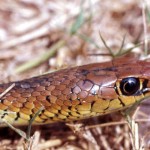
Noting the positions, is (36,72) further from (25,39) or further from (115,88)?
(115,88)

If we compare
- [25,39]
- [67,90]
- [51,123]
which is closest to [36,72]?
[25,39]

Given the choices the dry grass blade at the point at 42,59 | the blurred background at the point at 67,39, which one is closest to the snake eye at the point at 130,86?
the blurred background at the point at 67,39

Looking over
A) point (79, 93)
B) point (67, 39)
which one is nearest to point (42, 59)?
point (67, 39)

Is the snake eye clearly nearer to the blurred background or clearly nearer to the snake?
the snake

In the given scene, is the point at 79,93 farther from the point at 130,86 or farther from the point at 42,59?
the point at 42,59

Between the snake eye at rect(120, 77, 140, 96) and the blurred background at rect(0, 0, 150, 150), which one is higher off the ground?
the blurred background at rect(0, 0, 150, 150)

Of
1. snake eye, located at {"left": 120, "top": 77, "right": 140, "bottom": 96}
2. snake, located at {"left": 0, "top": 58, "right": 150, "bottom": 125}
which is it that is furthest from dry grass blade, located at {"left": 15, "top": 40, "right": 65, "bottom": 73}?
snake eye, located at {"left": 120, "top": 77, "right": 140, "bottom": 96}
